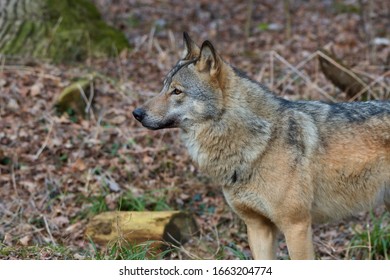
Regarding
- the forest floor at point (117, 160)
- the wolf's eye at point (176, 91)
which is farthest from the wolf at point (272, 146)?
the forest floor at point (117, 160)

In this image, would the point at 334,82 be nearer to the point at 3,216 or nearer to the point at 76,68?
the point at 76,68

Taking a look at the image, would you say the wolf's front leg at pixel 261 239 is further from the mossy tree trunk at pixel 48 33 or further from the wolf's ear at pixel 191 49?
the mossy tree trunk at pixel 48 33

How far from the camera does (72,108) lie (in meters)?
9.81

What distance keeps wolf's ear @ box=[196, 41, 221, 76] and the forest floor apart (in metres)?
1.99

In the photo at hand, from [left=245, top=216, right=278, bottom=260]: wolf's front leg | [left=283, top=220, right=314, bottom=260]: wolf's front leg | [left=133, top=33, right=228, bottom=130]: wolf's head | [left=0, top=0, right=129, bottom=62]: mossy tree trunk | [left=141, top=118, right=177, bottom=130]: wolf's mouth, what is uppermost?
[left=133, top=33, right=228, bottom=130]: wolf's head

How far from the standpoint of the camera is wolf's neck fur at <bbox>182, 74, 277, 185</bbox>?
20.2ft

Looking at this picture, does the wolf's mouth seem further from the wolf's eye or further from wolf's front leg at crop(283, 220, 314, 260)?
wolf's front leg at crop(283, 220, 314, 260)

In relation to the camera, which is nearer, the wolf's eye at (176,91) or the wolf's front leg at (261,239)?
the wolf's eye at (176,91)

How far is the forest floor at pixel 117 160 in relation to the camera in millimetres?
7617

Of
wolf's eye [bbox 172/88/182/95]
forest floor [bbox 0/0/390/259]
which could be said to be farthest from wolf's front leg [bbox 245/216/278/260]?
wolf's eye [bbox 172/88/182/95]

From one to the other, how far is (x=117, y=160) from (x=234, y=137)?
125 inches

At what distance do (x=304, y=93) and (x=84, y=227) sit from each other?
4.24 metres

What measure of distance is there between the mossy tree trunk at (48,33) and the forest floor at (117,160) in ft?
0.97

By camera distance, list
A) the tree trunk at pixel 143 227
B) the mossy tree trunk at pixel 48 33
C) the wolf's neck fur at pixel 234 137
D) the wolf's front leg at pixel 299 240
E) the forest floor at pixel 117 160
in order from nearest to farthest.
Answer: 1. the wolf's front leg at pixel 299 240
2. the wolf's neck fur at pixel 234 137
3. the tree trunk at pixel 143 227
4. the forest floor at pixel 117 160
5. the mossy tree trunk at pixel 48 33
